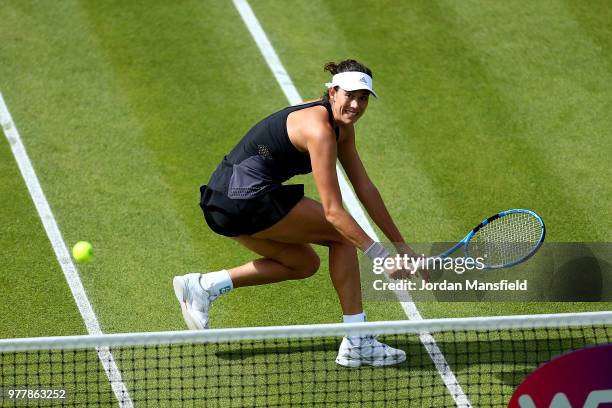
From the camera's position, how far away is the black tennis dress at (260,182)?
25.4 ft

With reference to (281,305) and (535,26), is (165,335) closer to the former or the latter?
(281,305)

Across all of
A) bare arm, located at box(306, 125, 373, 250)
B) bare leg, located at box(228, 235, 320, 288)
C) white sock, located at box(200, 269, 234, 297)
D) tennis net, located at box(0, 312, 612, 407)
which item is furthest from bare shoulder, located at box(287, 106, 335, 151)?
tennis net, located at box(0, 312, 612, 407)

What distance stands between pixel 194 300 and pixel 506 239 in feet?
8.46

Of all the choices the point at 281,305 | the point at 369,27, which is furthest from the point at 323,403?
the point at 369,27

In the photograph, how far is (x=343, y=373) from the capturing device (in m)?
7.86

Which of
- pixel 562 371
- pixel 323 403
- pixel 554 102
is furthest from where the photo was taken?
pixel 554 102

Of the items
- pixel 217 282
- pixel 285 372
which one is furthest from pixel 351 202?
pixel 285 372

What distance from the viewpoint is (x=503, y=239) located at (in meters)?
8.50

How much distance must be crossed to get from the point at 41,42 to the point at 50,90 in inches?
38.1

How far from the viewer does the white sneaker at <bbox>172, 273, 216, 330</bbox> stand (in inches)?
323

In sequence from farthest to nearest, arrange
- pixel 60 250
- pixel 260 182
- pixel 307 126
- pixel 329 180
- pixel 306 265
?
1. pixel 60 250
2. pixel 306 265
3. pixel 260 182
4. pixel 307 126
5. pixel 329 180

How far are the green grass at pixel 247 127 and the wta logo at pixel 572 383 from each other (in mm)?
2024

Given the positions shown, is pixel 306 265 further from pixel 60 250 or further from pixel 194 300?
pixel 60 250

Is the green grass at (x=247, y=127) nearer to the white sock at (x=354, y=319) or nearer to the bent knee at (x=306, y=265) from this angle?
the bent knee at (x=306, y=265)
